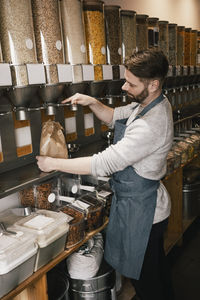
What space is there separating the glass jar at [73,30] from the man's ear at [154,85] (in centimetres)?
38

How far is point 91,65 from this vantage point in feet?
5.49

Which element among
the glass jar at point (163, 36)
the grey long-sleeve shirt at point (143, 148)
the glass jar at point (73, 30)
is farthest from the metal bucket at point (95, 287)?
the glass jar at point (163, 36)

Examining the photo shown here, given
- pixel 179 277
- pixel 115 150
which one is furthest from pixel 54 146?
pixel 179 277

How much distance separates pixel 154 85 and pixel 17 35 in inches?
25.6

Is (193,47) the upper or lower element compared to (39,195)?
upper

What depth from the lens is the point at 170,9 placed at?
354cm

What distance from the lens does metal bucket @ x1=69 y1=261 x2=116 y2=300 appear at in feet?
5.88

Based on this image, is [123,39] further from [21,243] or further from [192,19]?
[192,19]

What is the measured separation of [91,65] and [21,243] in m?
0.94

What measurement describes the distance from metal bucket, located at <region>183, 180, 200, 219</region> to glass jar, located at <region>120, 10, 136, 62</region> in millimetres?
1474

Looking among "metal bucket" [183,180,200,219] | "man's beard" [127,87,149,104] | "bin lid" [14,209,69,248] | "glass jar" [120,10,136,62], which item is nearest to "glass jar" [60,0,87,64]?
"man's beard" [127,87,149,104]

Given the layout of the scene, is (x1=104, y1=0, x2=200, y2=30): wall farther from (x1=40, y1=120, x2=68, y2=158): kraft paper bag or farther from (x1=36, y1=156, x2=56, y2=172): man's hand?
(x1=36, y1=156, x2=56, y2=172): man's hand

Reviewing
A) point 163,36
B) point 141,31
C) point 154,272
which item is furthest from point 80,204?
point 163,36

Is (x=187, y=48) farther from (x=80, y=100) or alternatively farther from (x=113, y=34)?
(x=80, y=100)
